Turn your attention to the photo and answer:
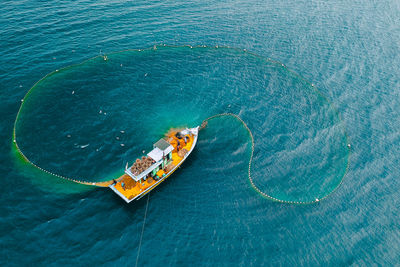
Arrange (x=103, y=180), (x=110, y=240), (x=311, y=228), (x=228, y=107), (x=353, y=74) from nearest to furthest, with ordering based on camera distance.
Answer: (x=110, y=240) < (x=311, y=228) < (x=103, y=180) < (x=228, y=107) < (x=353, y=74)

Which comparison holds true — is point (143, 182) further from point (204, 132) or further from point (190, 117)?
point (190, 117)

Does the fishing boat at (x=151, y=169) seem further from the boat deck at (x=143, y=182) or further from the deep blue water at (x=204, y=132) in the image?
the deep blue water at (x=204, y=132)

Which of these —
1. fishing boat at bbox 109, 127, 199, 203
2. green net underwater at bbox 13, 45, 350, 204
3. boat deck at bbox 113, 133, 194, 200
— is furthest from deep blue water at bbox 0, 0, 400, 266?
fishing boat at bbox 109, 127, 199, 203

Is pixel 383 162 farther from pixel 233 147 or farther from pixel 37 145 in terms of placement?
pixel 37 145

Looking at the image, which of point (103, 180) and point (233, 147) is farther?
point (233, 147)

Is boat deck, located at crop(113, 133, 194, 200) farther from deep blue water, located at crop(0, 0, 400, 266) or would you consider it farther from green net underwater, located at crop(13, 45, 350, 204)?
green net underwater, located at crop(13, 45, 350, 204)

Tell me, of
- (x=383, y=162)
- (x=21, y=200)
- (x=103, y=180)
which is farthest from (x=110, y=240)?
(x=383, y=162)
